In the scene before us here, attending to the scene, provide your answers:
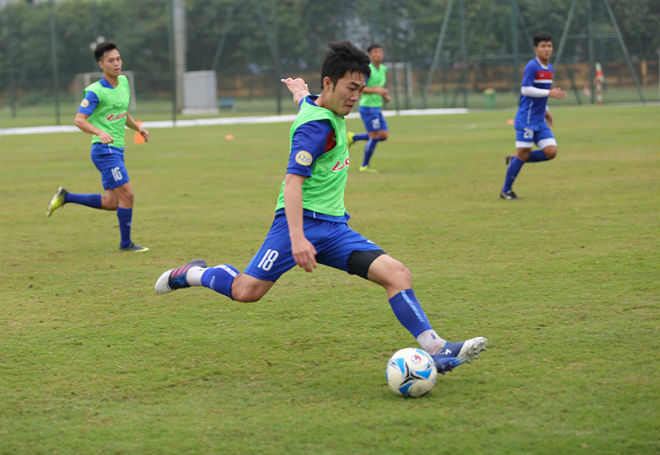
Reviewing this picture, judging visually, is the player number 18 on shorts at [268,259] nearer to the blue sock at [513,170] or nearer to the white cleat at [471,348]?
the white cleat at [471,348]

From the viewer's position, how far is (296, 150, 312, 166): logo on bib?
4555 mm

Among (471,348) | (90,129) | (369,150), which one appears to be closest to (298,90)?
(471,348)

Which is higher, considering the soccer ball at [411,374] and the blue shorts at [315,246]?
the blue shorts at [315,246]

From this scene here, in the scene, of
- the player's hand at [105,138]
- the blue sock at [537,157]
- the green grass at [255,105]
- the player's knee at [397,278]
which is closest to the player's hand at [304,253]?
the player's knee at [397,278]

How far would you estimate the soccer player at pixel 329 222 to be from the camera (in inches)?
180

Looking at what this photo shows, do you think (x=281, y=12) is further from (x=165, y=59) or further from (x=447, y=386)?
(x=447, y=386)

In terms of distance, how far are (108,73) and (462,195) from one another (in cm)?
535

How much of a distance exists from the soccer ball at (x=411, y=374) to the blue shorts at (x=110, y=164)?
515 centimetres

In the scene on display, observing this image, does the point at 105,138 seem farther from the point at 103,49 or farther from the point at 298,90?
the point at 298,90

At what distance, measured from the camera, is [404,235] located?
9.33m

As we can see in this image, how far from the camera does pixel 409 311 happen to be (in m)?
4.70

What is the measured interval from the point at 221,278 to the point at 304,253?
97 cm

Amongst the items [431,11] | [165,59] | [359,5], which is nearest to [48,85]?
[165,59]

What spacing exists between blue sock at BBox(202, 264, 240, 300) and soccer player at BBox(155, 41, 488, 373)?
0.08m
